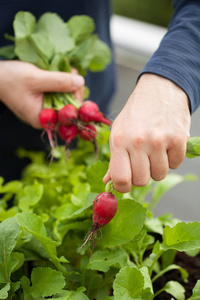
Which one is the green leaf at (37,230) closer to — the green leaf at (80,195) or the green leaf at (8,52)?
the green leaf at (80,195)

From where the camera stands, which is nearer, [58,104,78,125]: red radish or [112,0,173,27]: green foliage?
[58,104,78,125]: red radish

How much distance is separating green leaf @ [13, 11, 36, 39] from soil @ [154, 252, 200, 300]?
0.48 metres

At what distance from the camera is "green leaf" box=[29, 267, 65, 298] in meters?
0.43

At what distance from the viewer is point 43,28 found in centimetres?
76

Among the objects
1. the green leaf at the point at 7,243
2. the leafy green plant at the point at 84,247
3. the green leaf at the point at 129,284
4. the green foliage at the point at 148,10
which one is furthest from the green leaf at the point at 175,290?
the green foliage at the point at 148,10

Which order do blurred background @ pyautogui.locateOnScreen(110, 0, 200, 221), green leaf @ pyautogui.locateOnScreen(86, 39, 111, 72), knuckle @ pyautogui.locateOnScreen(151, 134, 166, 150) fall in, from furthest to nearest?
blurred background @ pyautogui.locateOnScreen(110, 0, 200, 221)
green leaf @ pyautogui.locateOnScreen(86, 39, 111, 72)
knuckle @ pyautogui.locateOnScreen(151, 134, 166, 150)

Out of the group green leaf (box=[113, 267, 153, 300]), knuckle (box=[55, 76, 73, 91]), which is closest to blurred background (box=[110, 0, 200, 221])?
knuckle (box=[55, 76, 73, 91])

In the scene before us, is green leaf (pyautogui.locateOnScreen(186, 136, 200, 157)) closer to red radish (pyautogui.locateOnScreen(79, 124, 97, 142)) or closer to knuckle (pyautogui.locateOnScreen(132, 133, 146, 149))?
knuckle (pyautogui.locateOnScreen(132, 133, 146, 149))

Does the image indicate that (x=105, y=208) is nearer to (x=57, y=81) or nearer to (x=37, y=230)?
(x=37, y=230)

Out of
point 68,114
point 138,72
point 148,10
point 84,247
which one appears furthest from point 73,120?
point 148,10

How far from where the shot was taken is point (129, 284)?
41 cm

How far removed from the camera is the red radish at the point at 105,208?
44cm

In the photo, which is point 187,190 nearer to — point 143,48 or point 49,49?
point 143,48

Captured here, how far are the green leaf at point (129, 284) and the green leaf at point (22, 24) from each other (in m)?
0.49
